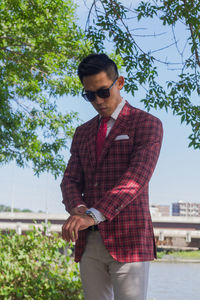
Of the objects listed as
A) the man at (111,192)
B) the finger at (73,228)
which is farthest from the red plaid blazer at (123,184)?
the finger at (73,228)

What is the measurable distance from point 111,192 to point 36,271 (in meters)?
3.79

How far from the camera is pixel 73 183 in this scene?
182 centimetres

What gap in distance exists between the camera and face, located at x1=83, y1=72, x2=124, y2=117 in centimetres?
177

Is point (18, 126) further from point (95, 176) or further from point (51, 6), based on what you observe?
point (95, 176)

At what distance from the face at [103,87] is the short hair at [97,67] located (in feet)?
0.05

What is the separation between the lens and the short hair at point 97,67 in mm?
1761

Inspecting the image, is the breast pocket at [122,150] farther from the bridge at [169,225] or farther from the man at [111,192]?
the bridge at [169,225]

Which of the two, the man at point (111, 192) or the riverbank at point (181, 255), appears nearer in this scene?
the man at point (111, 192)

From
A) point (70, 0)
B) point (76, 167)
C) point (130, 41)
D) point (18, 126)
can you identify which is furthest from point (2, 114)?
point (76, 167)

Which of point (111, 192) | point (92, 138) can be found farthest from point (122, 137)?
point (111, 192)

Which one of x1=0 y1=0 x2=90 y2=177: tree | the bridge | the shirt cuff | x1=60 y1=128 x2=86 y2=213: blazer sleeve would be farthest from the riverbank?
the shirt cuff

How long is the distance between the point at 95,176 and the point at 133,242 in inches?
11.6

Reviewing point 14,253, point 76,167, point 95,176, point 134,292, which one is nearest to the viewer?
point 134,292

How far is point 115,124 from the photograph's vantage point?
5.86 feet
